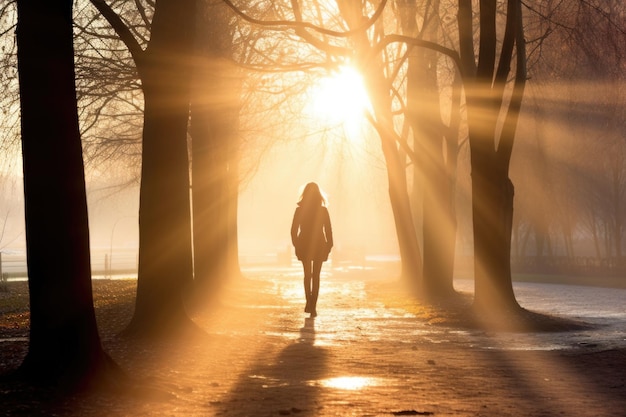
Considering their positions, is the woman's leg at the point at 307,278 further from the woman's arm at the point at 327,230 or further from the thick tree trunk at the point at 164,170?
the thick tree trunk at the point at 164,170

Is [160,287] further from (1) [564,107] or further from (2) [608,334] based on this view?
(1) [564,107]

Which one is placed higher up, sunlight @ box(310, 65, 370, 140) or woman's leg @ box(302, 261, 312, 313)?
sunlight @ box(310, 65, 370, 140)

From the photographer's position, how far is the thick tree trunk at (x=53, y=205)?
9.05 metres

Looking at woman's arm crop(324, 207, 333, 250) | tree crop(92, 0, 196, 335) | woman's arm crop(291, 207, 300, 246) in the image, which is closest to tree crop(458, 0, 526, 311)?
woman's arm crop(324, 207, 333, 250)

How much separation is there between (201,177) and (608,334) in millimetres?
11183

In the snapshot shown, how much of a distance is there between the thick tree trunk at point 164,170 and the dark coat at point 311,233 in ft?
10.8

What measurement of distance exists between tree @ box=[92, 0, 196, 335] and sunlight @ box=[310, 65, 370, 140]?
42.2ft

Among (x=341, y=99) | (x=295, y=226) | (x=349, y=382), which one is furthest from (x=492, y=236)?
(x=341, y=99)

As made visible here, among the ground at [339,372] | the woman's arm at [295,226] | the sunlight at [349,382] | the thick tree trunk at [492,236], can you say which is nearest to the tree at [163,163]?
the ground at [339,372]

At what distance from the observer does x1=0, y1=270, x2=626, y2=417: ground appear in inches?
323

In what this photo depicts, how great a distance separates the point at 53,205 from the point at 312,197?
866cm

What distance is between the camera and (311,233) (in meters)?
17.6

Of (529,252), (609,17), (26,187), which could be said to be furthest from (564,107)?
(529,252)

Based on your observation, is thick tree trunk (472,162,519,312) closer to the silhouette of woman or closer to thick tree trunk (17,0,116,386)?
the silhouette of woman
